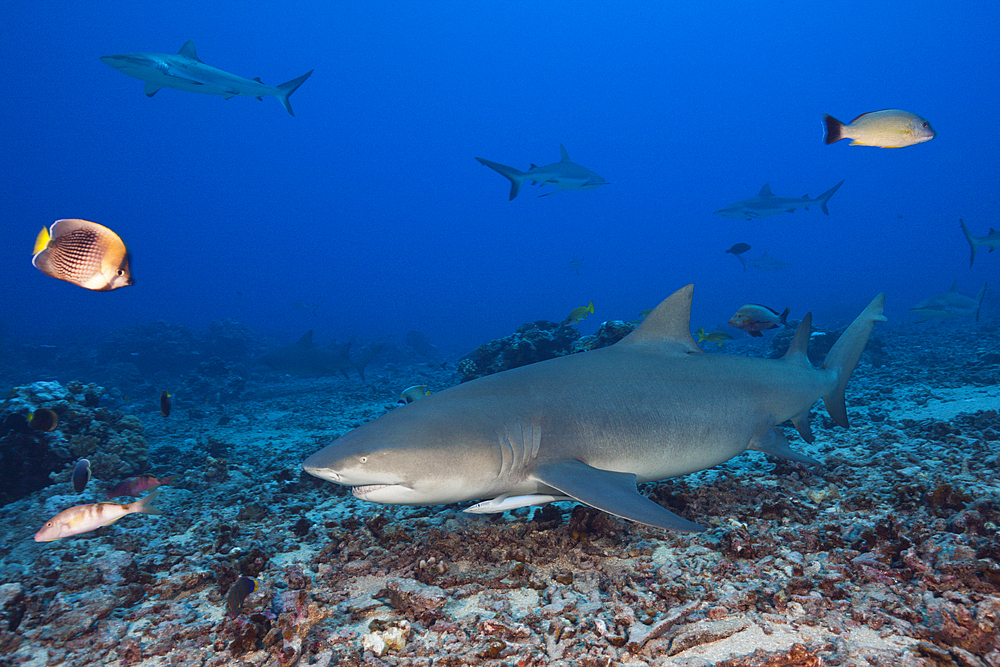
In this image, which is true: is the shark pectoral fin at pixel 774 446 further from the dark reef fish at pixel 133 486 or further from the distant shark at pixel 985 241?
the distant shark at pixel 985 241

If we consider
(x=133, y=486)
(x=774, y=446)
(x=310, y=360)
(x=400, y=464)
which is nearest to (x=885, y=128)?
(x=774, y=446)

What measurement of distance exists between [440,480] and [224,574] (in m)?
1.70

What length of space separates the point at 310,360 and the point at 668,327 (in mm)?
15493

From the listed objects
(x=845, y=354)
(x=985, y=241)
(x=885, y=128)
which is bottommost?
(x=845, y=354)

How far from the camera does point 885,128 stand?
5.11 meters

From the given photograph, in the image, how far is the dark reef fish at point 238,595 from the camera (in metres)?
A: 2.60

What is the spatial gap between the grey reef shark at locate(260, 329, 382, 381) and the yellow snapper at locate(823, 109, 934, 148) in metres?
14.6

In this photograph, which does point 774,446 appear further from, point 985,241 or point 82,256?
point 985,241

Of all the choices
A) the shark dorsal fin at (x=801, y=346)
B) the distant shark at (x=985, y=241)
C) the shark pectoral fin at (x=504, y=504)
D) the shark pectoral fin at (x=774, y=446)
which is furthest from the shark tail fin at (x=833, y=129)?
the distant shark at (x=985, y=241)

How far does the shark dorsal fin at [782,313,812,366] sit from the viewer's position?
461 cm

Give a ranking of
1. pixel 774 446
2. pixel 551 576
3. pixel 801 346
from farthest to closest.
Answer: pixel 801 346, pixel 774 446, pixel 551 576

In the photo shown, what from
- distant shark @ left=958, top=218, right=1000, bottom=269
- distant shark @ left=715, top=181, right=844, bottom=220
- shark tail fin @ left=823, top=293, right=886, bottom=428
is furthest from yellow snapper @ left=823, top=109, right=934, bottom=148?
distant shark @ left=715, top=181, right=844, bottom=220

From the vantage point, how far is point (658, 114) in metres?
190

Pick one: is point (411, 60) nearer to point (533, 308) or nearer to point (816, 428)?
point (533, 308)
